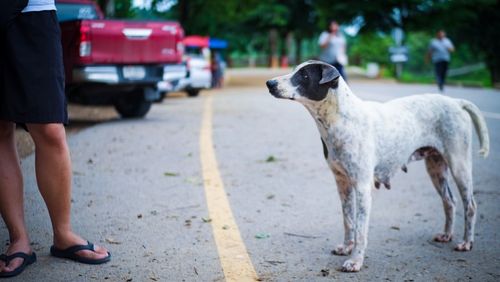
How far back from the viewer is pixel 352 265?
389cm

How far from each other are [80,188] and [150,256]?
235 cm

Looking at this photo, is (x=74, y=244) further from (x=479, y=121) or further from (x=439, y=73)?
(x=439, y=73)

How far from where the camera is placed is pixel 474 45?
34.6 m

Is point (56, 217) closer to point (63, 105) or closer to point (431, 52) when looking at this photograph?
point (63, 105)

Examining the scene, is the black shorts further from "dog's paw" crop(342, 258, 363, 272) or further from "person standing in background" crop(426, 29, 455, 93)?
"person standing in background" crop(426, 29, 455, 93)

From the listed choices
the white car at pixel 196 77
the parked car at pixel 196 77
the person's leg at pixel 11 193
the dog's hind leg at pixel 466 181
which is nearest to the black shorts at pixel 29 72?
the person's leg at pixel 11 193

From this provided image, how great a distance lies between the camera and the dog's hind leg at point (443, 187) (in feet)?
15.4

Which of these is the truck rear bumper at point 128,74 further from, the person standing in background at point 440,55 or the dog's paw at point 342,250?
the person standing in background at point 440,55

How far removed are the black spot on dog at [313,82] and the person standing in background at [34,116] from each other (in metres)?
1.46

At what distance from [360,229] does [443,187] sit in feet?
3.84

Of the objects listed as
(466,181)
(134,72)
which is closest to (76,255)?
(466,181)

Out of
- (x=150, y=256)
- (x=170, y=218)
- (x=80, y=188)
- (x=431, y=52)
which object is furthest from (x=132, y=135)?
(x=431, y=52)

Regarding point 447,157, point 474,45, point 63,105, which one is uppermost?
point 63,105

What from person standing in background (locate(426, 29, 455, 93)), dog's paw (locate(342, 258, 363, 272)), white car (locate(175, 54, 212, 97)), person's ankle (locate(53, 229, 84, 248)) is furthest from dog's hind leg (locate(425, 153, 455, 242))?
person standing in background (locate(426, 29, 455, 93))
